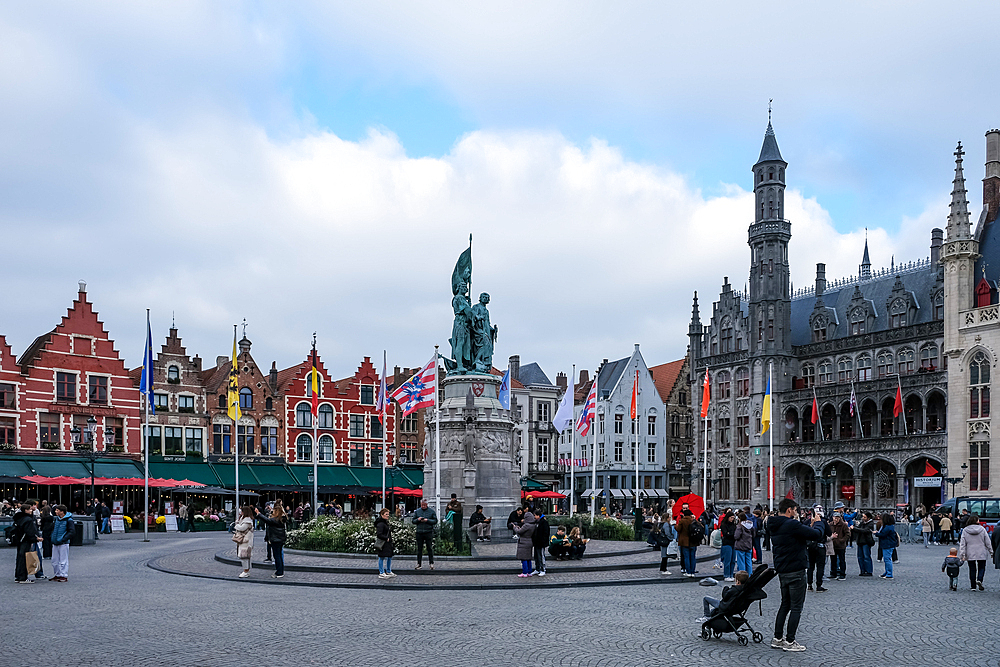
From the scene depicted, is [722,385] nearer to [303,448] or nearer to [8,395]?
[303,448]

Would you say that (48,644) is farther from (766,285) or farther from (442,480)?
(766,285)

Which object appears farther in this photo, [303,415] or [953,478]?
[303,415]

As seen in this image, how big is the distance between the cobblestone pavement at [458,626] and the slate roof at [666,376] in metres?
67.3

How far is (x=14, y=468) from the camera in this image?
2073 inches

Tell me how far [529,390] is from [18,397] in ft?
136

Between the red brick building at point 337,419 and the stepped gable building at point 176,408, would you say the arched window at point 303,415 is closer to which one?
the red brick building at point 337,419

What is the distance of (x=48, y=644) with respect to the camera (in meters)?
13.1

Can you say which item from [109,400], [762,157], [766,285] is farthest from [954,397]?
[109,400]

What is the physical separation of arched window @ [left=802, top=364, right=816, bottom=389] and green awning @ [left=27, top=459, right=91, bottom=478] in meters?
47.0

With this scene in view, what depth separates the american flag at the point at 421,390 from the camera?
1255 inches

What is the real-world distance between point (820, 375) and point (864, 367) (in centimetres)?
373

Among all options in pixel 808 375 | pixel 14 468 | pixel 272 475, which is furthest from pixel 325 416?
pixel 808 375

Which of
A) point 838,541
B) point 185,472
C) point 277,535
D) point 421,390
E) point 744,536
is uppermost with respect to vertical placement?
point 421,390

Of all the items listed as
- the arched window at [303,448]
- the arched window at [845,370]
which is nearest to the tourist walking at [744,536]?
the arched window at [303,448]
